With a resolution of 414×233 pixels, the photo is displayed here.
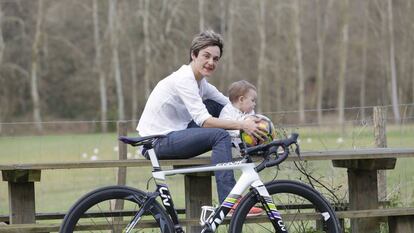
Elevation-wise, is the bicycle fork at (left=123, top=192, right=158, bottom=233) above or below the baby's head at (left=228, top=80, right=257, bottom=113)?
below

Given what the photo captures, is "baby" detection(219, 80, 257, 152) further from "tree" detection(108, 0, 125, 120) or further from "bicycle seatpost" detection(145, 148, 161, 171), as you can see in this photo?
"tree" detection(108, 0, 125, 120)

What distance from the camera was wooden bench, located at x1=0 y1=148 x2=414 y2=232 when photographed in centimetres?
607

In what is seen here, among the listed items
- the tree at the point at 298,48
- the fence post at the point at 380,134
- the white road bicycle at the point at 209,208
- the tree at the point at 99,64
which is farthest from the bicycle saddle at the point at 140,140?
the tree at the point at 298,48

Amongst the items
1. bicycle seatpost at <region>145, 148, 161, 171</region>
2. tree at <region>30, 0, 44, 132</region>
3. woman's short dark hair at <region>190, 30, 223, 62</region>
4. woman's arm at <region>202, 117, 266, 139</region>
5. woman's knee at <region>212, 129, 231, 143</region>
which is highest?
tree at <region>30, 0, 44, 132</region>

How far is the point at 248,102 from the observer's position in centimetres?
644

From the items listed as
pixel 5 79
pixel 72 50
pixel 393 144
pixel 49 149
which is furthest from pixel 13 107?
pixel 393 144

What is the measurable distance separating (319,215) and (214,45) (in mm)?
1374

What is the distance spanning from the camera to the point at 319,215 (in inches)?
242

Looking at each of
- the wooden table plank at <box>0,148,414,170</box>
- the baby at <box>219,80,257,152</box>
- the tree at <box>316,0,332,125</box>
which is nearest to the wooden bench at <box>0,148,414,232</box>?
the wooden table plank at <box>0,148,414,170</box>

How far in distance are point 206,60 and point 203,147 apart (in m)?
0.60

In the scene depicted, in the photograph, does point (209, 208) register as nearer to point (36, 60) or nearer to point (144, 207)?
point (144, 207)

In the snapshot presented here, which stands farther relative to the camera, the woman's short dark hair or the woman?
the woman's short dark hair

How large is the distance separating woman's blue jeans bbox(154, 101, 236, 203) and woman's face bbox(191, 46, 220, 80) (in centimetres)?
41

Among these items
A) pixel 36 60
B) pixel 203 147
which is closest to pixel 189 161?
pixel 203 147
